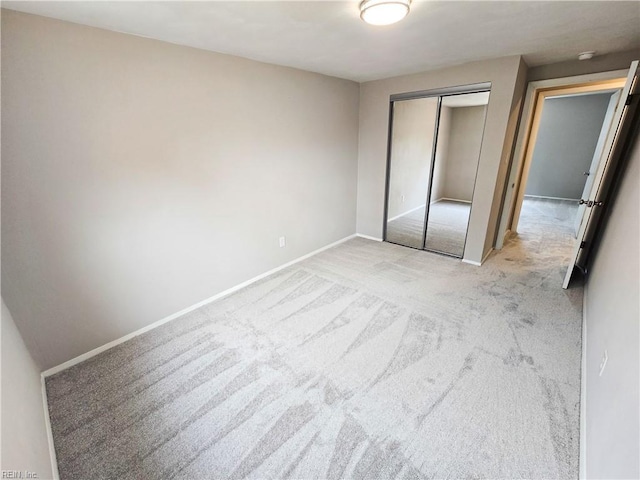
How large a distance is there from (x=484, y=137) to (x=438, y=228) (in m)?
1.72

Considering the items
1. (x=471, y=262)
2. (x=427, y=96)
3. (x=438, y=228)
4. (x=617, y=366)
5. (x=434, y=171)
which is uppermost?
(x=427, y=96)

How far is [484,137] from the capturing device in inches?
118

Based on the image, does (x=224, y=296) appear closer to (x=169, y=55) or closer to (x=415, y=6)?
(x=169, y=55)

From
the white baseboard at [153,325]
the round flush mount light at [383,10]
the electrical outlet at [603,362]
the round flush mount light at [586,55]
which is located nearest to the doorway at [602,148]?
the round flush mount light at [586,55]

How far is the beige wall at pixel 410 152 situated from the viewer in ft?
12.8

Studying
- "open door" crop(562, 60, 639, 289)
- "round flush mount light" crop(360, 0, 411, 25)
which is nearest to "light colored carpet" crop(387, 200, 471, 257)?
"open door" crop(562, 60, 639, 289)

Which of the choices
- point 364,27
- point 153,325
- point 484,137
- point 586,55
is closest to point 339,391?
point 153,325

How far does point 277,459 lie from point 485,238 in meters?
3.14

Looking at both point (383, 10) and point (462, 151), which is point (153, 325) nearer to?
point (383, 10)

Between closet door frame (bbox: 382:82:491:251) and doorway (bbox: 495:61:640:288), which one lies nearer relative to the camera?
doorway (bbox: 495:61:640:288)

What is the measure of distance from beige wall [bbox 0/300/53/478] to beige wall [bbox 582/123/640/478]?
199 centimetres

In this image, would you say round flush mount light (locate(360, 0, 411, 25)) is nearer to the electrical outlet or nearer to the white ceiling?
the white ceiling

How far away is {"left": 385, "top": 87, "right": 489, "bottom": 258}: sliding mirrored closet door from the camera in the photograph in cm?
391

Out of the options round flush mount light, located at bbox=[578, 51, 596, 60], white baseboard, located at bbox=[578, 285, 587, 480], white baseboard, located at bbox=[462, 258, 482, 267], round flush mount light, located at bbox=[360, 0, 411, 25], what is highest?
round flush mount light, located at bbox=[578, 51, 596, 60]
